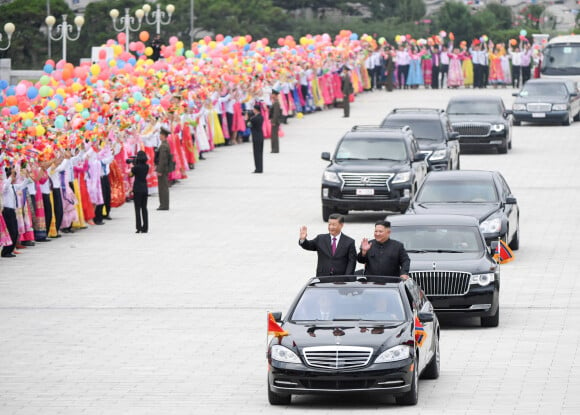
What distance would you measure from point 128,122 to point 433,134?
7.22 metres

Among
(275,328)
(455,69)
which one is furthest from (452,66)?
(275,328)

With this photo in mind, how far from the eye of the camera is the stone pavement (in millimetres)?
16141

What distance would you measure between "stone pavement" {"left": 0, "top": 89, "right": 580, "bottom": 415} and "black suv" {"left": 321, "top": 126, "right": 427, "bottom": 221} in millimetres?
512

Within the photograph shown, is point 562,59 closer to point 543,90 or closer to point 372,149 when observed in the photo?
point 543,90

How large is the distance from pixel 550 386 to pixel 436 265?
399 cm

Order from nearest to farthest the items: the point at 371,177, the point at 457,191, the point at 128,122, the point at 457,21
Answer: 1. the point at 457,191
2. the point at 371,177
3. the point at 128,122
4. the point at 457,21

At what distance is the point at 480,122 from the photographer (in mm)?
43406

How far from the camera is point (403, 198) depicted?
31141 mm

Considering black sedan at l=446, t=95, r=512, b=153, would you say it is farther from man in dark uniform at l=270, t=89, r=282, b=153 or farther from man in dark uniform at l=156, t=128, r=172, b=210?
man in dark uniform at l=156, t=128, r=172, b=210

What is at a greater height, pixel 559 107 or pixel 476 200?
pixel 476 200

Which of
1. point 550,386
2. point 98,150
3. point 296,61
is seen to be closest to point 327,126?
point 296,61

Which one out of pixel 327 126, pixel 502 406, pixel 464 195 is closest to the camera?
pixel 502 406

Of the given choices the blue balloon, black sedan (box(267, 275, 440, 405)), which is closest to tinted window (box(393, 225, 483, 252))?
black sedan (box(267, 275, 440, 405))

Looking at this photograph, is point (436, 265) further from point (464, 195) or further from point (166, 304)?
point (464, 195)
